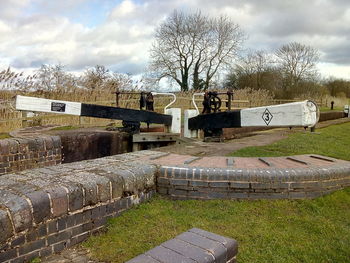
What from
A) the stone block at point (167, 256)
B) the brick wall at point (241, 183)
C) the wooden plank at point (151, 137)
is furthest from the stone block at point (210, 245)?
the wooden plank at point (151, 137)

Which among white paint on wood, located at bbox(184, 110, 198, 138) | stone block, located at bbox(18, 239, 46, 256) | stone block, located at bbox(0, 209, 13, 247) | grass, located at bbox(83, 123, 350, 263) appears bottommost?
grass, located at bbox(83, 123, 350, 263)

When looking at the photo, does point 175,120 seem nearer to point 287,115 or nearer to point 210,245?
point 287,115

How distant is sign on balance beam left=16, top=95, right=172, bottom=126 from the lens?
481 cm

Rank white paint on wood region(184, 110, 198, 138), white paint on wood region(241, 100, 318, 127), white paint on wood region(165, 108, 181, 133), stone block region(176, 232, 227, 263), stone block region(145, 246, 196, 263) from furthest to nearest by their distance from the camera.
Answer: white paint on wood region(165, 108, 181, 133), white paint on wood region(184, 110, 198, 138), white paint on wood region(241, 100, 318, 127), stone block region(176, 232, 227, 263), stone block region(145, 246, 196, 263)

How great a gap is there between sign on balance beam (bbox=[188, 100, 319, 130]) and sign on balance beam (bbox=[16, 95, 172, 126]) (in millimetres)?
1102

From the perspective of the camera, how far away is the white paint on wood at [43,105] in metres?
4.75

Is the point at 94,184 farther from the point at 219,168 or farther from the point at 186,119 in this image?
the point at 186,119

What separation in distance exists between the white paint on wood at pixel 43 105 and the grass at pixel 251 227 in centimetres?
250

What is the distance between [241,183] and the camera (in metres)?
Answer: 3.43

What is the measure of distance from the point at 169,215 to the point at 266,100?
19747mm

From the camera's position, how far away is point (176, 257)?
5.88 feet

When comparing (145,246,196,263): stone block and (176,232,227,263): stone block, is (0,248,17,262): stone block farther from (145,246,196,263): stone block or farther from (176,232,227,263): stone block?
(176,232,227,263): stone block

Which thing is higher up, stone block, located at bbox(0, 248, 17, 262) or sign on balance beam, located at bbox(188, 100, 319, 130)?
sign on balance beam, located at bbox(188, 100, 319, 130)

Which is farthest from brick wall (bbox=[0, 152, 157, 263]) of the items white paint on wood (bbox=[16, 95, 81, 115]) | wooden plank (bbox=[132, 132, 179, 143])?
wooden plank (bbox=[132, 132, 179, 143])
